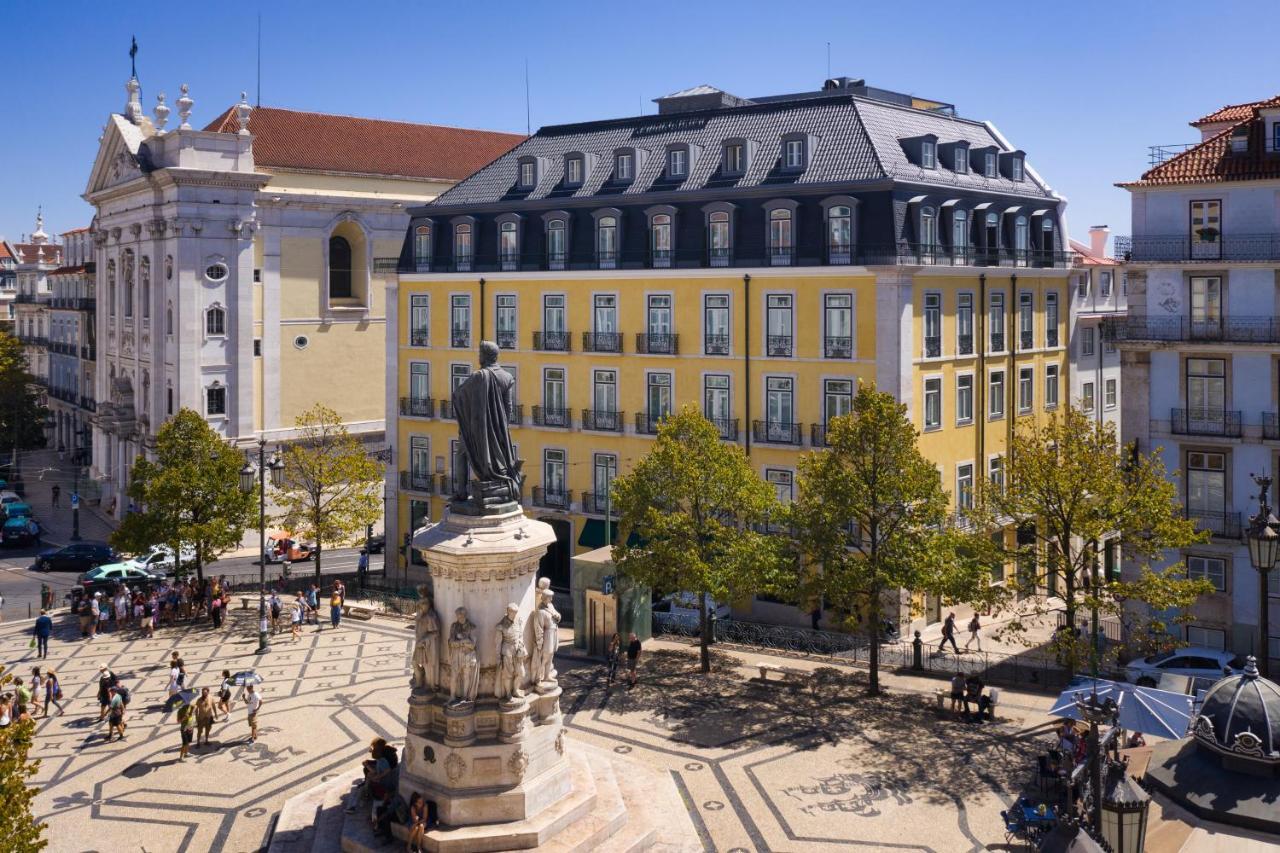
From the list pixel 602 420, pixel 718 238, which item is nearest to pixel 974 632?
pixel 718 238

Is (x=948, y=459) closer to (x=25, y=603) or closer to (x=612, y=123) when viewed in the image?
(x=612, y=123)

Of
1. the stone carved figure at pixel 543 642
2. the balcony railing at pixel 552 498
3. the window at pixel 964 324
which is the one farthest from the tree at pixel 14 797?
the window at pixel 964 324

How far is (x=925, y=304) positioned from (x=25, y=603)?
1371 inches

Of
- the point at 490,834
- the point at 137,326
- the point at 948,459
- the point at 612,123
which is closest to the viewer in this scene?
the point at 490,834

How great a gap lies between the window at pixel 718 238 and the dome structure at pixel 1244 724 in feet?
101

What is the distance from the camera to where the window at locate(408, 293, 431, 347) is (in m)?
51.5

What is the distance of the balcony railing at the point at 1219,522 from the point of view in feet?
109

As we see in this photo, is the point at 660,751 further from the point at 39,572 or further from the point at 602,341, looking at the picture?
the point at 39,572

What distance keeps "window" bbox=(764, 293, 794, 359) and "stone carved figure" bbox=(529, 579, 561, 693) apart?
22.2 meters

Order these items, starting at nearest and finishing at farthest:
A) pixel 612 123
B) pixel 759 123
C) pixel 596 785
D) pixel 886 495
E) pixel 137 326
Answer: pixel 596 785 < pixel 886 495 < pixel 759 123 < pixel 612 123 < pixel 137 326

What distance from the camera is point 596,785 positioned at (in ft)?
72.7

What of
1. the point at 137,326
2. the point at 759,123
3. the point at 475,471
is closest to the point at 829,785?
the point at 475,471

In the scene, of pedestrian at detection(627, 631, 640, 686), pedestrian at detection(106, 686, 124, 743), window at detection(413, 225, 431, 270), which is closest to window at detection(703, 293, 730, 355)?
window at detection(413, 225, 431, 270)

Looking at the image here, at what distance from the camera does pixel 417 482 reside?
51.4 meters
